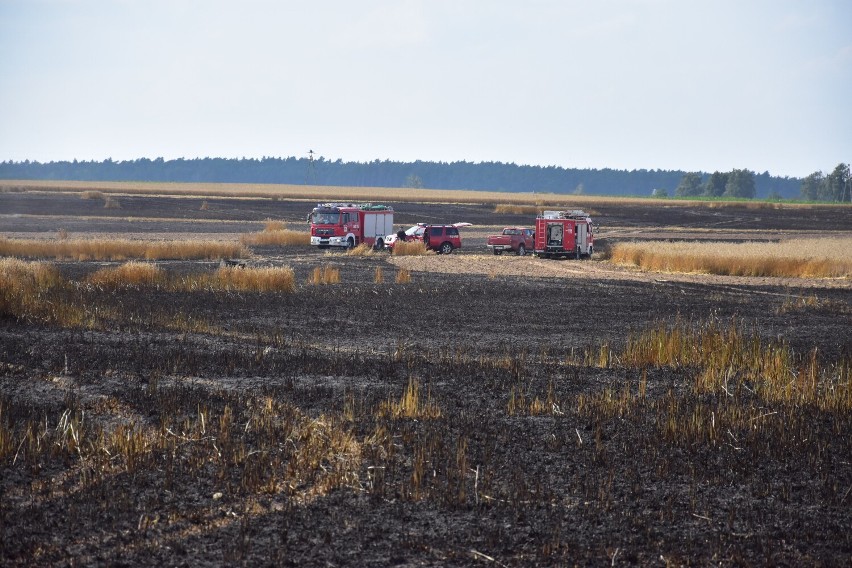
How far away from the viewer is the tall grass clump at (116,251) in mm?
39625

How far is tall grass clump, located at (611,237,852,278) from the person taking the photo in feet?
125

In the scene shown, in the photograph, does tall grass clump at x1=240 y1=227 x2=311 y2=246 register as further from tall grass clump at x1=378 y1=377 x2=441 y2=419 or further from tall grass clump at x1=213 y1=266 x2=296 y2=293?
tall grass clump at x1=378 y1=377 x2=441 y2=419

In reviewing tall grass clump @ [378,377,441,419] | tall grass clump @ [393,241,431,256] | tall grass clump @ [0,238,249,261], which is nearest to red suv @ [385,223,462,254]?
tall grass clump @ [393,241,431,256]

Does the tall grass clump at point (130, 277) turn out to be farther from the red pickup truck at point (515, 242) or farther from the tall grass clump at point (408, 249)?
the red pickup truck at point (515, 242)

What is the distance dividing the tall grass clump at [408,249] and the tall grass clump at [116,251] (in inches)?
322

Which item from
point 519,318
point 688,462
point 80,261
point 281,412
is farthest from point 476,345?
point 80,261

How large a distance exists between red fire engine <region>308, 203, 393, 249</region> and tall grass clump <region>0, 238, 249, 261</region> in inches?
293

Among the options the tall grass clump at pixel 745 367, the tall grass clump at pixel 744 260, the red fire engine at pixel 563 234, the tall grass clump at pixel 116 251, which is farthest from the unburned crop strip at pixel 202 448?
the red fire engine at pixel 563 234

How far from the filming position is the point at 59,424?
10945mm

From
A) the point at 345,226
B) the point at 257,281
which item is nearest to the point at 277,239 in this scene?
the point at 345,226

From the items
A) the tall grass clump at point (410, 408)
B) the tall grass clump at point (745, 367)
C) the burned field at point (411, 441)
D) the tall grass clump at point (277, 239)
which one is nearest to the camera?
the burned field at point (411, 441)

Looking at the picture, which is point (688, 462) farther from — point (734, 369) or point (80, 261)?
point (80, 261)

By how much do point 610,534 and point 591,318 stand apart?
50.8ft

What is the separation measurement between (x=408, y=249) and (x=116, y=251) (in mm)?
13609
